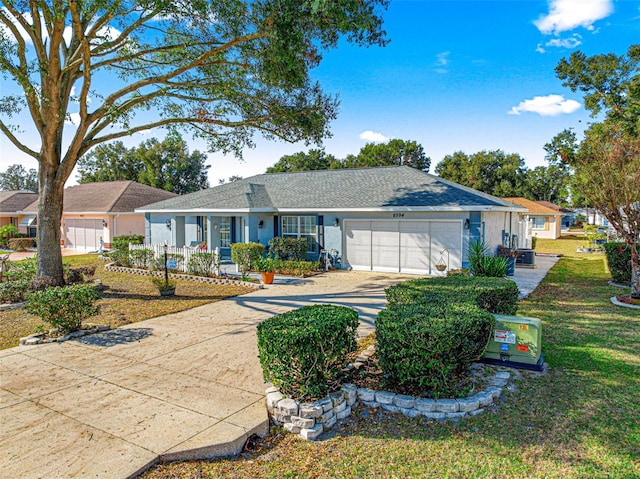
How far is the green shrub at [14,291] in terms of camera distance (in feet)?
34.2

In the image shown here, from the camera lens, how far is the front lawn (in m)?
8.44

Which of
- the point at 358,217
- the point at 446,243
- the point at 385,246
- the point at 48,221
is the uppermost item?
the point at 358,217

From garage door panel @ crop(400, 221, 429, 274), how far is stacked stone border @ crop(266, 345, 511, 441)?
33.8 feet

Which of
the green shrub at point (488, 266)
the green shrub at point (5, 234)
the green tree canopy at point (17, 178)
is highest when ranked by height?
the green tree canopy at point (17, 178)

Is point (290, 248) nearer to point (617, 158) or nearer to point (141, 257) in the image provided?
point (141, 257)

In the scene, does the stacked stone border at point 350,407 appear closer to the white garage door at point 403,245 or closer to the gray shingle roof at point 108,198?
the white garage door at point 403,245

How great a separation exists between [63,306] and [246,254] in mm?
7738

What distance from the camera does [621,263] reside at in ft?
42.1

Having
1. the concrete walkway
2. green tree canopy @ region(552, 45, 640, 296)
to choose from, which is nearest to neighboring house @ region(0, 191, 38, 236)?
the concrete walkway

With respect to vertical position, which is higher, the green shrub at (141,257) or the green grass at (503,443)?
the green shrub at (141,257)

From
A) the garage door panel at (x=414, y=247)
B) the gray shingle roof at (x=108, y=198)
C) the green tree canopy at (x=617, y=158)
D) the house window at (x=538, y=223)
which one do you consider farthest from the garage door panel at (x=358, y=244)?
the house window at (x=538, y=223)

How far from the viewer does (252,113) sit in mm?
12859

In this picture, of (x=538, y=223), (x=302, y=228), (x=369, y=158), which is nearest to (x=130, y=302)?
(x=302, y=228)

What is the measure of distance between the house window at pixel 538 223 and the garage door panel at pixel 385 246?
2795 cm
